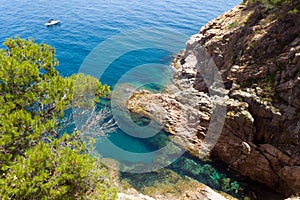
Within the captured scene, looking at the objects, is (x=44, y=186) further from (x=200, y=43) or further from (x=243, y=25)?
(x=200, y=43)

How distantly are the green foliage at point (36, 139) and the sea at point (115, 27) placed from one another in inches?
425

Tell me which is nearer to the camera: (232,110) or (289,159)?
(289,159)

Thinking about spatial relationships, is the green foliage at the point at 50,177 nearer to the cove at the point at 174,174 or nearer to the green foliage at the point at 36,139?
the green foliage at the point at 36,139

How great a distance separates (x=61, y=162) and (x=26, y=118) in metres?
2.23

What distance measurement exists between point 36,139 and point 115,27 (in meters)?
46.2

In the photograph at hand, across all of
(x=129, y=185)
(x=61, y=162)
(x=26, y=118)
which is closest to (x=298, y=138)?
(x=129, y=185)

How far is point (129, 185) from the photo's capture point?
19062 mm

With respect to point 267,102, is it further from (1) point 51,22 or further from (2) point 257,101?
(1) point 51,22

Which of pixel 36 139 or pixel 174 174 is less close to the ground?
pixel 36 139

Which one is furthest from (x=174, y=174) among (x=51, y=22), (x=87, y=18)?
(x=87, y=18)

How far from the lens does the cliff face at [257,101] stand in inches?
747

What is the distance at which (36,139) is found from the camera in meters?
9.75

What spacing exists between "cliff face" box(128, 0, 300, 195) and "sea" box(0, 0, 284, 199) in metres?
2.20

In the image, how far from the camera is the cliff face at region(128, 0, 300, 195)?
1897 cm
